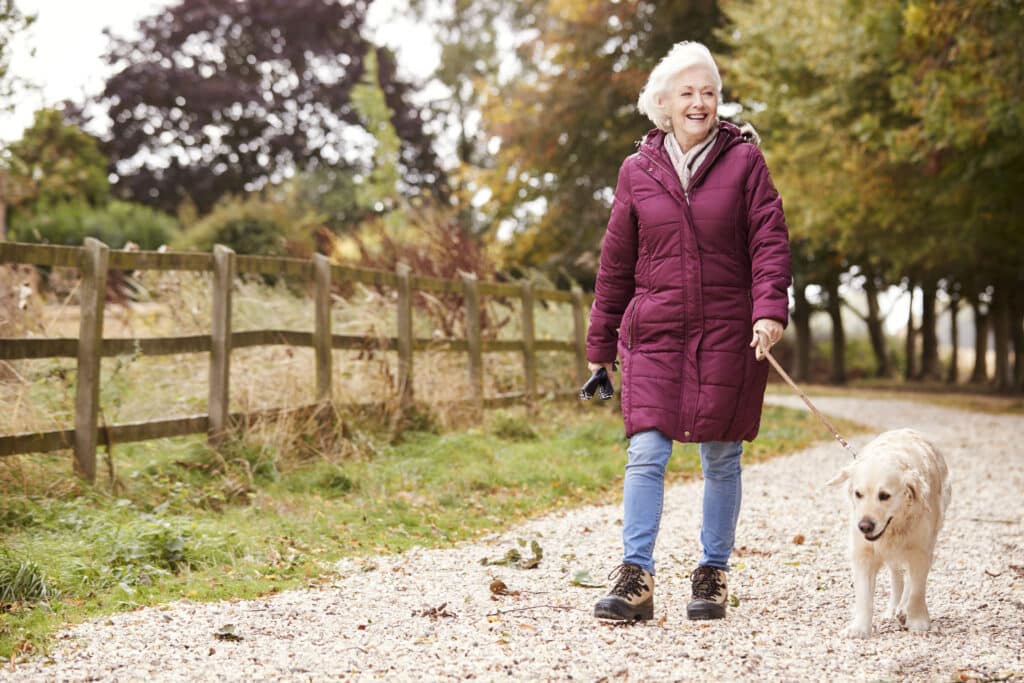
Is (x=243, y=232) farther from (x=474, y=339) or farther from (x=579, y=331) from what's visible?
(x=474, y=339)

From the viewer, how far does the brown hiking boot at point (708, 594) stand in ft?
13.1

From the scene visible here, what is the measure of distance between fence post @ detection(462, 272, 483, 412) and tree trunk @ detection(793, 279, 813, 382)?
16.6 m

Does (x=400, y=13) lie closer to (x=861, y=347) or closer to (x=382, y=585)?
(x=861, y=347)

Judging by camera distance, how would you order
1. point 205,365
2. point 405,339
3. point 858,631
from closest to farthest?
point 858,631, point 205,365, point 405,339

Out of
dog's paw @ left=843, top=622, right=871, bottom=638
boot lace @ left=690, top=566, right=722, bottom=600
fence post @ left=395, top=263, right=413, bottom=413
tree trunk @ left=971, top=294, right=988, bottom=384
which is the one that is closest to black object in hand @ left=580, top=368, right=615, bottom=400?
boot lace @ left=690, top=566, right=722, bottom=600

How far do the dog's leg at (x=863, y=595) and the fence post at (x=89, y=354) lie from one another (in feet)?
13.9

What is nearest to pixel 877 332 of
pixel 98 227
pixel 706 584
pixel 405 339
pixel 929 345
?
pixel 929 345

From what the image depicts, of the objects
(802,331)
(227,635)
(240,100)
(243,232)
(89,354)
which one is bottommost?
(227,635)

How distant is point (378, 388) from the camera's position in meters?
8.68

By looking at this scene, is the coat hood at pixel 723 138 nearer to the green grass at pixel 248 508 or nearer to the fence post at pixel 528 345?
the green grass at pixel 248 508

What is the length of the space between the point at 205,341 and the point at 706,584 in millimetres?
4132

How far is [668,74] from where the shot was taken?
13.3ft

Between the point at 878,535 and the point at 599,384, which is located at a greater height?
the point at 599,384

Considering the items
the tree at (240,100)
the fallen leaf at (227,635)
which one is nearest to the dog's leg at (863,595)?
the fallen leaf at (227,635)
